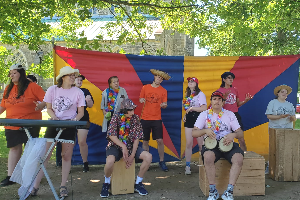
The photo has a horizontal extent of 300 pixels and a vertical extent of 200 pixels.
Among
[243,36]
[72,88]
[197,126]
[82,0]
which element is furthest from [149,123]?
[243,36]

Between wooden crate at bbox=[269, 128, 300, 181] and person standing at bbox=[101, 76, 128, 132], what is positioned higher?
person standing at bbox=[101, 76, 128, 132]

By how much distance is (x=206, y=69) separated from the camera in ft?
21.7

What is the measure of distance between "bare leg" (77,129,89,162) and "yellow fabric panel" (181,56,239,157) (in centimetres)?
197

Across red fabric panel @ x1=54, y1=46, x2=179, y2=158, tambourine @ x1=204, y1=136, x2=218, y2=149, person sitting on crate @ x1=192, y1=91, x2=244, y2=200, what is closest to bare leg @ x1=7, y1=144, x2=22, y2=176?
red fabric panel @ x1=54, y1=46, x2=179, y2=158

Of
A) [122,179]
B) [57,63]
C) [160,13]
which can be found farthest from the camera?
[160,13]

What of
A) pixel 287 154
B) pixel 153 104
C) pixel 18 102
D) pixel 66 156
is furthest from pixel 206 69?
pixel 18 102

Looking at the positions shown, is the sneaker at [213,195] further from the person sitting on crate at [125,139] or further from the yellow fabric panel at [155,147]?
the yellow fabric panel at [155,147]

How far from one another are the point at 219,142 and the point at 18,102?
3.07m

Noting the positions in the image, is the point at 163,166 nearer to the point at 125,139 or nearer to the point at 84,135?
the point at 84,135

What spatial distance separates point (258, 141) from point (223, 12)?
341 centimetres

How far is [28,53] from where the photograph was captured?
26.4 metres

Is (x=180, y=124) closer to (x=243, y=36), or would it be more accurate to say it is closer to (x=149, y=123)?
(x=149, y=123)

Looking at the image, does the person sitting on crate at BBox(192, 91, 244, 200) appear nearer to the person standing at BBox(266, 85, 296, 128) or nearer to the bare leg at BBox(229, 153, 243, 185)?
the bare leg at BBox(229, 153, 243, 185)

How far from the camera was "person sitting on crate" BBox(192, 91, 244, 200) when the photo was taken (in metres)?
4.23
